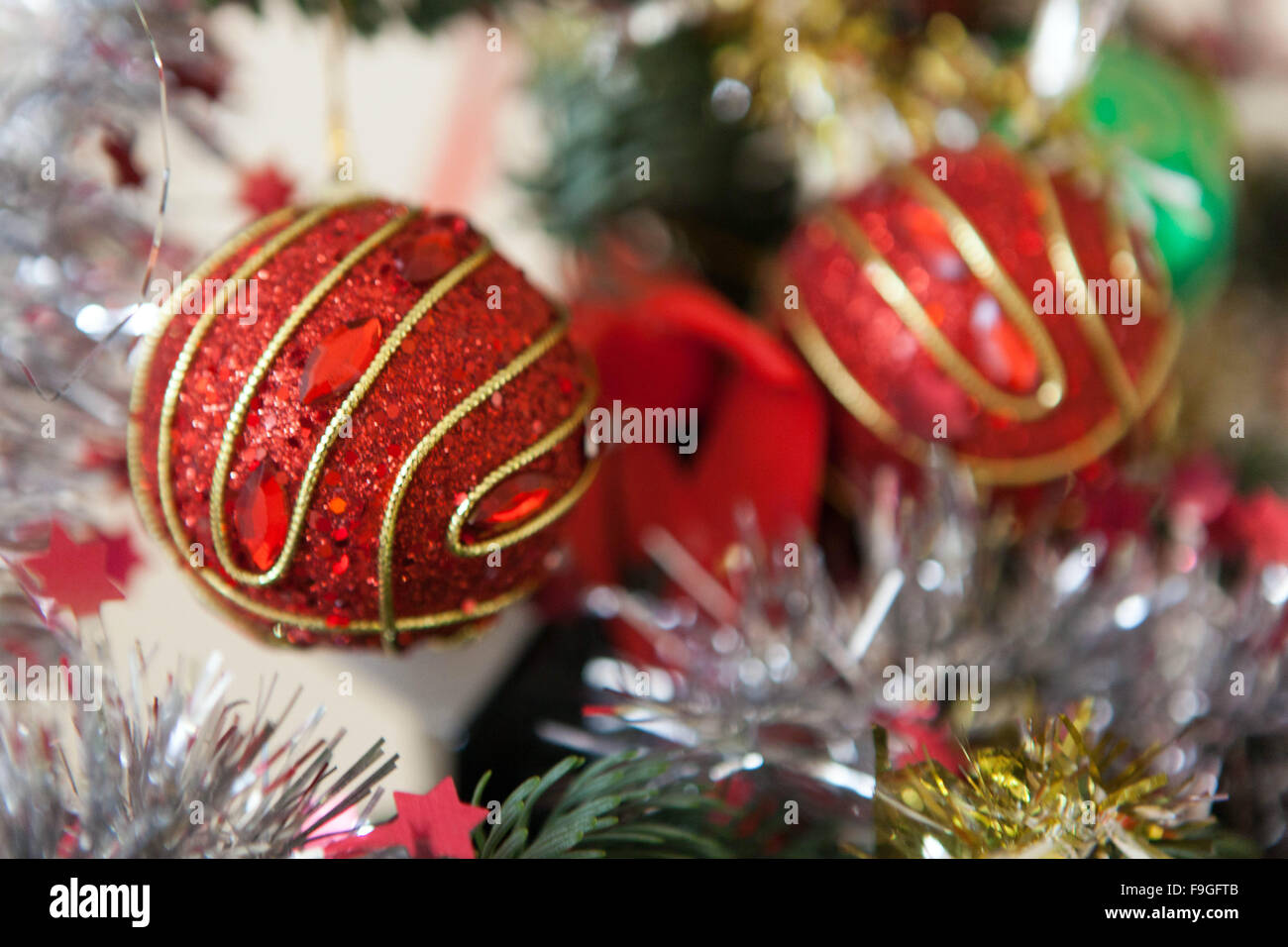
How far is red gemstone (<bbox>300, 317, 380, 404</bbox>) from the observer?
1.22 feet

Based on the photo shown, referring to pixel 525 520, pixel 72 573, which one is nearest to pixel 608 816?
pixel 525 520

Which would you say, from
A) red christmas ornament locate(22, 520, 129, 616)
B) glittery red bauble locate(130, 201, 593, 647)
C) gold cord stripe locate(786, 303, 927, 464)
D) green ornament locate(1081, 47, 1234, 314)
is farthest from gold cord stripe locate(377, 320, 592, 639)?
green ornament locate(1081, 47, 1234, 314)

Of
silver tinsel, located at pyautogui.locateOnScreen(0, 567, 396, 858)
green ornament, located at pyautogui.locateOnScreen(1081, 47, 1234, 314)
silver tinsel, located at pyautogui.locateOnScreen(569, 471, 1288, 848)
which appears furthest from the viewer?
green ornament, located at pyautogui.locateOnScreen(1081, 47, 1234, 314)

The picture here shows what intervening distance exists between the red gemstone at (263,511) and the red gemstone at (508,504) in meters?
0.07

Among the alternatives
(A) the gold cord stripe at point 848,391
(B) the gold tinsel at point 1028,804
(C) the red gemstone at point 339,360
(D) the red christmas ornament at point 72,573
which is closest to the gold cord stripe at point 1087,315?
(A) the gold cord stripe at point 848,391

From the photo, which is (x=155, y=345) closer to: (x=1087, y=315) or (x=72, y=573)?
(x=72, y=573)

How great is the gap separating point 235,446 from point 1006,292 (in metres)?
0.39

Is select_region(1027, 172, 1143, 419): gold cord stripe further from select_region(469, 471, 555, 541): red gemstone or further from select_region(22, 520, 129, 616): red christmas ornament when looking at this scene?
select_region(22, 520, 129, 616): red christmas ornament

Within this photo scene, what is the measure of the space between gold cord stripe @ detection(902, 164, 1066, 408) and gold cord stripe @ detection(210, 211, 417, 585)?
0.33 metres

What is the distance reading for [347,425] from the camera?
0.37 m

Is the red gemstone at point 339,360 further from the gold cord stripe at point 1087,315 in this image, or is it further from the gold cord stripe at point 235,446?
the gold cord stripe at point 1087,315

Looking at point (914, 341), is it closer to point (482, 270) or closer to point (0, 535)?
point (482, 270)

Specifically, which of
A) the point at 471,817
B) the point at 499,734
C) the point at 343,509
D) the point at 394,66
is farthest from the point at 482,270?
the point at 394,66

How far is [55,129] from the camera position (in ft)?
1.39
